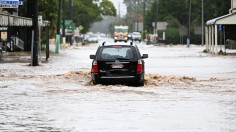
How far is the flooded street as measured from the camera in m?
13.9

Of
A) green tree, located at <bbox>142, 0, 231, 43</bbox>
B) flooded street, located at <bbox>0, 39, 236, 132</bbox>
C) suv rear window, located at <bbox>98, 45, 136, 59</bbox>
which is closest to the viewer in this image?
flooded street, located at <bbox>0, 39, 236, 132</bbox>

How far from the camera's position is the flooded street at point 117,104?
45.6 feet

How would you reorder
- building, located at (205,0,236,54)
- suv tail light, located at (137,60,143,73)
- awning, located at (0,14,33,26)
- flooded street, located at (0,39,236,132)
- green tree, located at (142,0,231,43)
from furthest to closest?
green tree, located at (142,0,231,43), building, located at (205,0,236,54), awning, located at (0,14,33,26), suv tail light, located at (137,60,143,73), flooded street, located at (0,39,236,132)

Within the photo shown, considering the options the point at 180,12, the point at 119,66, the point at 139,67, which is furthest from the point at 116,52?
the point at 180,12

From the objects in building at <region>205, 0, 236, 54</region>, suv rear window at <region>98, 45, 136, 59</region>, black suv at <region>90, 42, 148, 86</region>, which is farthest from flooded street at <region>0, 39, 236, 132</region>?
building at <region>205, 0, 236, 54</region>

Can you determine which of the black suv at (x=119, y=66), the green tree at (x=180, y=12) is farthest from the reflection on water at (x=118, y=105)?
the green tree at (x=180, y=12)

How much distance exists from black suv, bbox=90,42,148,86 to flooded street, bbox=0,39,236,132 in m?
0.30

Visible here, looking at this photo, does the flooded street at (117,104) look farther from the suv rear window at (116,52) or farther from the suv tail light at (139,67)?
the suv rear window at (116,52)

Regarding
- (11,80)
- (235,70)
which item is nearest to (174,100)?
(11,80)

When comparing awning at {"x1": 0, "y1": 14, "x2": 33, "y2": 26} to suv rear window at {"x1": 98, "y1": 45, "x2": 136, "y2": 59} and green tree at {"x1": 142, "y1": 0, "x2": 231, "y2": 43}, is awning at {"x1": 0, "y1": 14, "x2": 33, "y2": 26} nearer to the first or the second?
suv rear window at {"x1": 98, "y1": 45, "x2": 136, "y2": 59}

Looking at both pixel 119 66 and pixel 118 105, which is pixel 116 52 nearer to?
pixel 119 66

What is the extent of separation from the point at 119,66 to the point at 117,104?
4.99m

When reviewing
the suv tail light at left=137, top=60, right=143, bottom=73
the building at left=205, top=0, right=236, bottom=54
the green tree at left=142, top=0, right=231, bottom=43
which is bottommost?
the suv tail light at left=137, top=60, right=143, bottom=73

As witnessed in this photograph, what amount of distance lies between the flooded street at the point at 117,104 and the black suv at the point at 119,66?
0.99 feet
